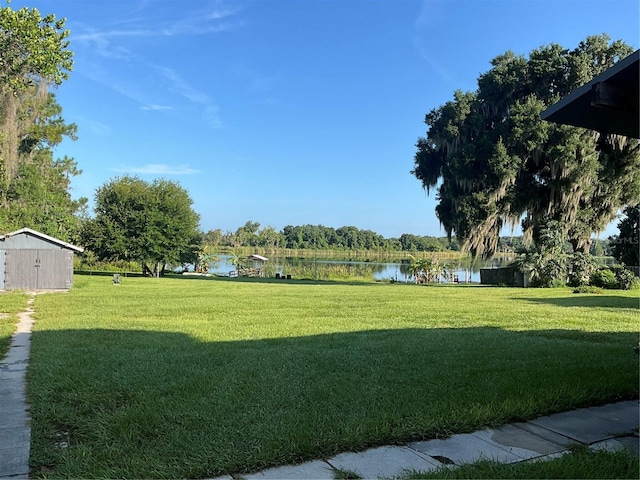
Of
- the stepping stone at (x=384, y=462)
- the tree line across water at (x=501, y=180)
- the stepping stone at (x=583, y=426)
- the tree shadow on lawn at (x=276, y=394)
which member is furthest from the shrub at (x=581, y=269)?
the stepping stone at (x=384, y=462)

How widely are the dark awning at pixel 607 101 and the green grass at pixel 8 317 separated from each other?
6838mm

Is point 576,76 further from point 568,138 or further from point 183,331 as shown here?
point 183,331

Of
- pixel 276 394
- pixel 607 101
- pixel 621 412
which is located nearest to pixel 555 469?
pixel 621 412

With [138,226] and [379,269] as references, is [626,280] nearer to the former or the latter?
[138,226]

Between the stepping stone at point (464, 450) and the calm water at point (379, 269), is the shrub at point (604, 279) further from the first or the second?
the stepping stone at point (464, 450)

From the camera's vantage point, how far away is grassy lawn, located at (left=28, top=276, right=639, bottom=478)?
297 cm

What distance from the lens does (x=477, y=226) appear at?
883 inches

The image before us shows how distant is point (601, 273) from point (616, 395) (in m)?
18.0

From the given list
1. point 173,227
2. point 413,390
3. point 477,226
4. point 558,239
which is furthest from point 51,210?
point 413,390

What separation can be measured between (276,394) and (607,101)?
349cm

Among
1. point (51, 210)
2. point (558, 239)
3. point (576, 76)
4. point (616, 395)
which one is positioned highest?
point (576, 76)

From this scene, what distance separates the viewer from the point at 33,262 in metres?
17.8

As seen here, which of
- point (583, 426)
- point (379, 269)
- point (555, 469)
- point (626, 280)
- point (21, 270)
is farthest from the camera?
point (379, 269)

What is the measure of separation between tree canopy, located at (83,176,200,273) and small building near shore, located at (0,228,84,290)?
28.2 feet
